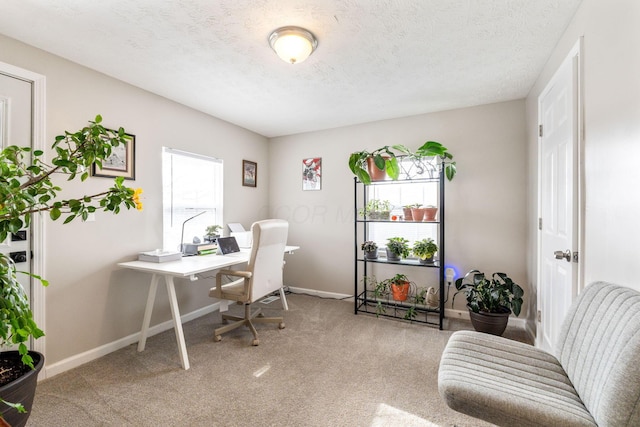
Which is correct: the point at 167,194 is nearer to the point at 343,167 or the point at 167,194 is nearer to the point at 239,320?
the point at 239,320

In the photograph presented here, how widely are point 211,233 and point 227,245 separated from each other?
1.20ft

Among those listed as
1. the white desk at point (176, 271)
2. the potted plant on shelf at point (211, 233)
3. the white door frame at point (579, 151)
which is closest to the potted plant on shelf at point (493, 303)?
the white door frame at point (579, 151)

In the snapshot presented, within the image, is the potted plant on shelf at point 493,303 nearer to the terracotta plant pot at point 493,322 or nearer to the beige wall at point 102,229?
the terracotta plant pot at point 493,322

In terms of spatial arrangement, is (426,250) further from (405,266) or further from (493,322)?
(493,322)

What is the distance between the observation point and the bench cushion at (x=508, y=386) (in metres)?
1.03

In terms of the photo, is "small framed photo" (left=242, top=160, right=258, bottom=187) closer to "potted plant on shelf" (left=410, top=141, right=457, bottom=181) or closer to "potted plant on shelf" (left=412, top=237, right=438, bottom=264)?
"potted plant on shelf" (left=410, top=141, right=457, bottom=181)

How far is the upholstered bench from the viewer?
2.96ft

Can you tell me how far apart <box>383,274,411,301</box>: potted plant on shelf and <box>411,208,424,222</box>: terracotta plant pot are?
2.24ft

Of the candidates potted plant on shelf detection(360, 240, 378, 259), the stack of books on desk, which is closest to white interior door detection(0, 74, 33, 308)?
the stack of books on desk

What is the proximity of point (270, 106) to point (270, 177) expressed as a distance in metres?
1.42

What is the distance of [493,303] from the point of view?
8.37 feet

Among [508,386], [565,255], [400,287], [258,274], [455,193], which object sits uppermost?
[455,193]

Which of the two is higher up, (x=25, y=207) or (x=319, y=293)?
(x=25, y=207)

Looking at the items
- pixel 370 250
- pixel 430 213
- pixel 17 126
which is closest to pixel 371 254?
pixel 370 250
